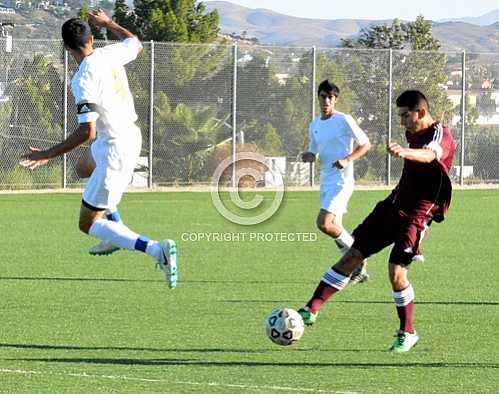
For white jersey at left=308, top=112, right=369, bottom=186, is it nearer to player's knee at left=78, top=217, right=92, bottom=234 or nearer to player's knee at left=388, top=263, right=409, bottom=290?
player's knee at left=78, top=217, right=92, bottom=234

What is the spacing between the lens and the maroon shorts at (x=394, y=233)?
10391 millimetres

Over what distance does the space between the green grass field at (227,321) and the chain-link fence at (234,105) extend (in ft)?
31.4

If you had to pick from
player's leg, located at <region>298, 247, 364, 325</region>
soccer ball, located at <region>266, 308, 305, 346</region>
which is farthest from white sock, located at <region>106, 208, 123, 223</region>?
soccer ball, located at <region>266, 308, 305, 346</region>

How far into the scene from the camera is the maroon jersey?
1025 cm

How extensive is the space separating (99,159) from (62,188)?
1953cm

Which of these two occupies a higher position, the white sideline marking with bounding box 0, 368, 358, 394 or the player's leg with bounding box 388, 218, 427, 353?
the player's leg with bounding box 388, 218, 427, 353

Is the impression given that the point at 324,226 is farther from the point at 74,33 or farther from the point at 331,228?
the point at 74,33

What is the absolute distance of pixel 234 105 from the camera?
107ft

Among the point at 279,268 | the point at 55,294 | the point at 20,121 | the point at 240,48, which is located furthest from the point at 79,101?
the point at 240,48

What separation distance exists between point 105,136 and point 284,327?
237 cm

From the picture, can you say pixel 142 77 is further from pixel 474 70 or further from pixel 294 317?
pixel 294 317

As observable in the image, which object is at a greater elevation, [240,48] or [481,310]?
[240,48]

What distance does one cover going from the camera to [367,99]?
35125 mm

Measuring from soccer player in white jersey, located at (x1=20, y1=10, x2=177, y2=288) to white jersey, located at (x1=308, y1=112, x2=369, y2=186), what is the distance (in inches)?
154
